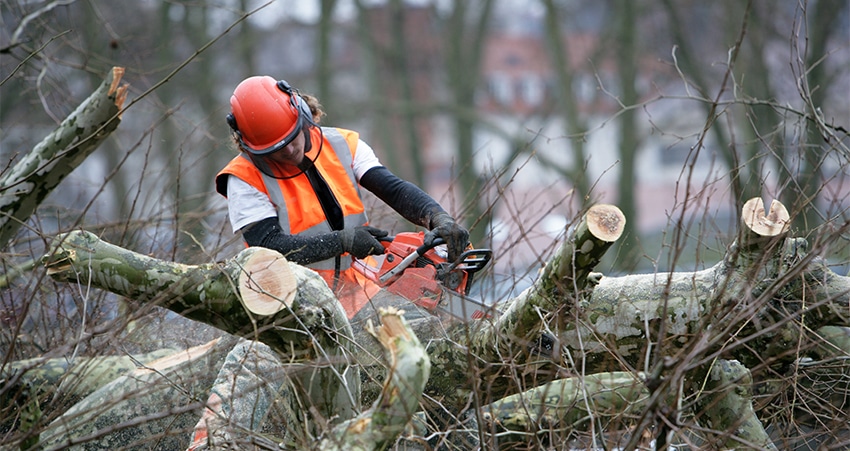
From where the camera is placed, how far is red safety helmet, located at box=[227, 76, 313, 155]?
431cm

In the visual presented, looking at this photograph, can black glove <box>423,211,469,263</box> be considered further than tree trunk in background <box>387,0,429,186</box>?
No

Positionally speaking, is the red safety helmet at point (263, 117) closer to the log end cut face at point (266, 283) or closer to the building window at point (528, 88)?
the log end cut face at point (266, 283)

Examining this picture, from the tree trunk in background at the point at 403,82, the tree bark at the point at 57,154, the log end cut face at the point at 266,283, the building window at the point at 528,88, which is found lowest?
the building window at the point at 528,88

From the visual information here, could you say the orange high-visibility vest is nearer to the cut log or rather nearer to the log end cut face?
the log end cut face

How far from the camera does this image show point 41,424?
9.73 ft

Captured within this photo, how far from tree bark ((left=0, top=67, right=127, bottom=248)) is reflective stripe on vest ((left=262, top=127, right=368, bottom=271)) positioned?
88cm

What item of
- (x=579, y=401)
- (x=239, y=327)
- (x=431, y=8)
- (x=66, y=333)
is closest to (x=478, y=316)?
(x=579, y=401)

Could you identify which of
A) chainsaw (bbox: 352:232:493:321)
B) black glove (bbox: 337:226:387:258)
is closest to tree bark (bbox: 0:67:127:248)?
black glove (bbox: 337:226:387:258)

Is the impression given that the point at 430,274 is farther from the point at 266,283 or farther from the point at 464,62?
the point at 464,62

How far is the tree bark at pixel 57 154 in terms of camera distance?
176 inches

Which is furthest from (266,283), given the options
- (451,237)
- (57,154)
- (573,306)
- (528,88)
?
(528,88)

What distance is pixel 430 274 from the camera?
13.3ft

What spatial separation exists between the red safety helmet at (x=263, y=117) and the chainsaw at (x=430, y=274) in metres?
0.77

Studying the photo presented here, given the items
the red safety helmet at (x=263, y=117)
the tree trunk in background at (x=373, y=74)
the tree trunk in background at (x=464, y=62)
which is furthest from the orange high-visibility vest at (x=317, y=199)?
the tree trunk in background at (x=373, y=74)
